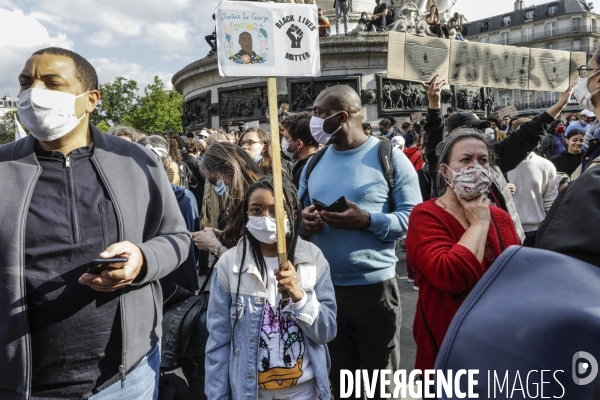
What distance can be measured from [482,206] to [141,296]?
1.60 metres

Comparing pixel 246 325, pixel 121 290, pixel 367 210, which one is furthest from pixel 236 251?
pixel 367 210

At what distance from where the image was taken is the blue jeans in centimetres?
197

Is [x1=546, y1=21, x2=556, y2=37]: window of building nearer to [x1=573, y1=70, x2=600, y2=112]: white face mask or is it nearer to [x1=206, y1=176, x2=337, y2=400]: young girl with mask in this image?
[x1=573, y1=70, x2=600, y2=112]: white face mask

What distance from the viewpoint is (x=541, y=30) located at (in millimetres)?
74312

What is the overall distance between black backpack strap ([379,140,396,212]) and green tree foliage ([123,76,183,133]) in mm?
54725

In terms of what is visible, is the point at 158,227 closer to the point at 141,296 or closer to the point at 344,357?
the point at 141,296

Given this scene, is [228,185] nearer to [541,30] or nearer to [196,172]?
[196,172]

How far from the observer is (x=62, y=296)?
6.20 feet

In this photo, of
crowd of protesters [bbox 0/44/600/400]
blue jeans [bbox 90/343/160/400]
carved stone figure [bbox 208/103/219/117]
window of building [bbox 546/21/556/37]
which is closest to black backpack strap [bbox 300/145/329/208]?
crowd of protesters [bbox 0/44/600/400]

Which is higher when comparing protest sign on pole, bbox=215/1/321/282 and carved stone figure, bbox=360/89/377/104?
carved stone figure, bbox=360/89/377/104

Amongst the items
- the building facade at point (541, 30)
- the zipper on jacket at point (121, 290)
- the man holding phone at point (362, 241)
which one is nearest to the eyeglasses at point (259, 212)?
the man holding phone at point (362, 241)

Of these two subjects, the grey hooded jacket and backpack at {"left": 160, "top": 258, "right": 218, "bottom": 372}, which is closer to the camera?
the grey hooded jacket

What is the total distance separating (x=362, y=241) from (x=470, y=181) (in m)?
0.74

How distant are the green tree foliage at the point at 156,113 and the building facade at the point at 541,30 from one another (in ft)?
127
